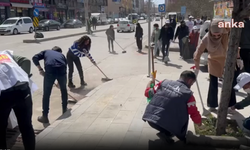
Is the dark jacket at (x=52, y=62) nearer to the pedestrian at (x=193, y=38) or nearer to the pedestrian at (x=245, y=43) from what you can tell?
the pedestrian at (x=245, y=43)

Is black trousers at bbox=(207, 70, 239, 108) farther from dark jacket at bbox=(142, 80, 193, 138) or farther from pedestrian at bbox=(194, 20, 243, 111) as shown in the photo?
dark jacket at bbox=(142, 80, 193, 138)

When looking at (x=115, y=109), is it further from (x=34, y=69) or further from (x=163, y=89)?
(x=34, y=69)

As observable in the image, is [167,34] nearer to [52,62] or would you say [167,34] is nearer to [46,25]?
[52,62]

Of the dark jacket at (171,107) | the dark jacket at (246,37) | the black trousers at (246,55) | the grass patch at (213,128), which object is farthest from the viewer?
the black trousers at (246,55)

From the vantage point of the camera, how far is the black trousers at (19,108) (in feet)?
10.4

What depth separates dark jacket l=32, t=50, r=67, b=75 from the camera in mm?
5074

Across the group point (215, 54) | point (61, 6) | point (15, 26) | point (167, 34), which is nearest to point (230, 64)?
point (215, 54)

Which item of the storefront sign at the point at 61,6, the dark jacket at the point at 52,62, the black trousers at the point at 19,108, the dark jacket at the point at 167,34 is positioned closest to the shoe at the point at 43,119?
the dark jacket at the point at 52,62

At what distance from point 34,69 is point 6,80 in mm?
7049

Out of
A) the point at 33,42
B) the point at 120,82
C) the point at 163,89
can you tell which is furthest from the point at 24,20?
the point at 163,89

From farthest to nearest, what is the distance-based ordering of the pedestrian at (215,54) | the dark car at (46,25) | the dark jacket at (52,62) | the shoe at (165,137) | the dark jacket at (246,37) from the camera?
the dark car at (46,25)
the dark jacket at (246,37)
the dark jacket at (52,62)
the pedestrian at (215,54)
the shoe at (165,137)

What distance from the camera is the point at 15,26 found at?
28.0 m

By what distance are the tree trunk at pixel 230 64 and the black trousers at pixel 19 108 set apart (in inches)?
103

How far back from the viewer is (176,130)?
3613 mm
